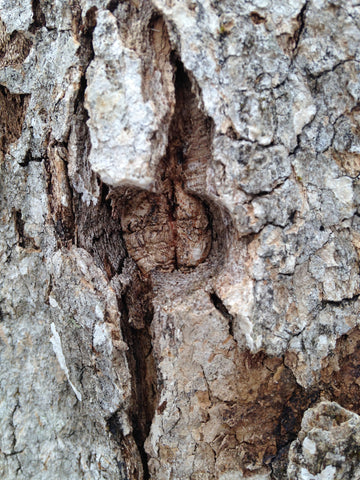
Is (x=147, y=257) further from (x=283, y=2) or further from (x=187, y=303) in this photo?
(x=283, y=2)

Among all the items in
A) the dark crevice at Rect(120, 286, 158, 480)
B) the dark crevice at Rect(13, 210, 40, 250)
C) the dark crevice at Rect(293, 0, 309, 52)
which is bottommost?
the dark crevice at Rect(120, 286, 158, 480)

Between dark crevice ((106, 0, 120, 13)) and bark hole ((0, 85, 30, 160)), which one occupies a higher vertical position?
dark crevice ((106, 0, 120, 13))

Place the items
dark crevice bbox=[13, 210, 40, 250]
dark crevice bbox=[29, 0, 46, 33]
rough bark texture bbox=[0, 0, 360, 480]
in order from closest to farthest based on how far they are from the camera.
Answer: rough bark texture bbox=[0, 0, 360, 480] → dark crevice bbox=[29, 0, 46, 33] → dark crevice bbox=[13, 210, 40, 250]

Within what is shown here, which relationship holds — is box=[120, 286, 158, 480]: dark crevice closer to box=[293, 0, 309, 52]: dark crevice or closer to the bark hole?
the bark hole

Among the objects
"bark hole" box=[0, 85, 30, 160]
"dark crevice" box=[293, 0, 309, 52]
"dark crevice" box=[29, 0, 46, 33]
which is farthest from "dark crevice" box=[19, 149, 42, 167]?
"dark crevice" box=[293, 0, 309, 52]

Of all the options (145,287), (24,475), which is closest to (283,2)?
(145,287)

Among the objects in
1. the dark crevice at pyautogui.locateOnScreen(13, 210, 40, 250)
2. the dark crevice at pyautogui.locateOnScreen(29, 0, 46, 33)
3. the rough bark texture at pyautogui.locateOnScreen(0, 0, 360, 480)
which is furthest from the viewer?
the dark crevice at pyautogui.locateOnScreen(13, 210, 40, 250)

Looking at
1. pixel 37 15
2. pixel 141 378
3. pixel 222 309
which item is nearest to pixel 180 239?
pixel 222 309
